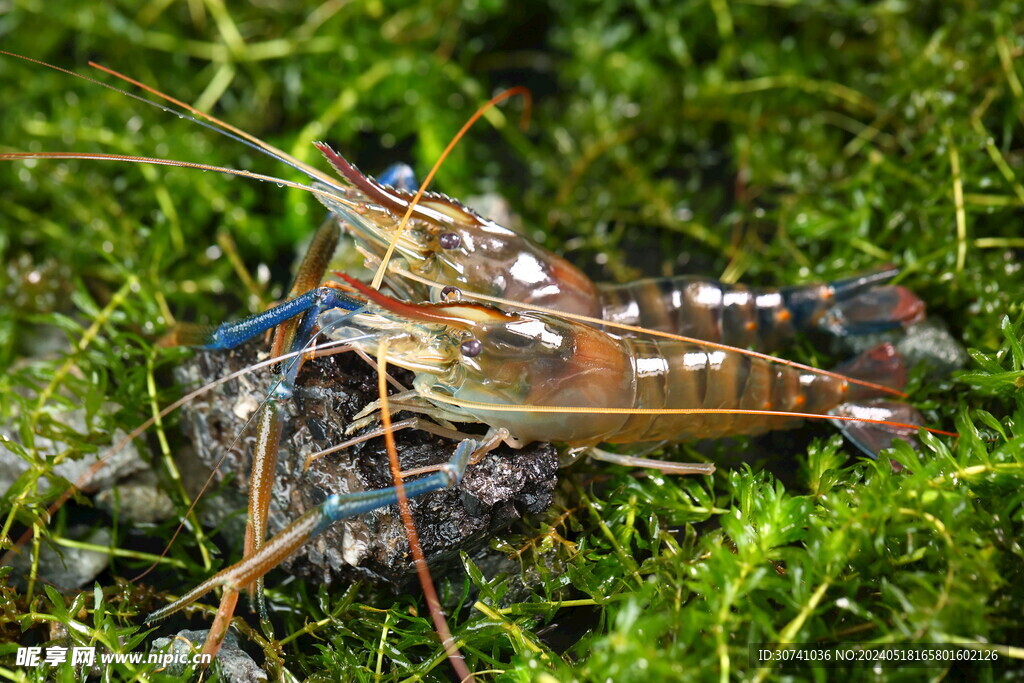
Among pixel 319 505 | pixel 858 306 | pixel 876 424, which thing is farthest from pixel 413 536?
pixel 858 306

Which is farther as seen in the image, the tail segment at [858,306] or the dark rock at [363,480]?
the tail segment at [858,306]

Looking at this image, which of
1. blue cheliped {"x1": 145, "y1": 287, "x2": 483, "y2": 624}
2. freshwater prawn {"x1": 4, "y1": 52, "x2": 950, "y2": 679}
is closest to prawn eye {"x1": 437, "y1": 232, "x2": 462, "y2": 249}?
freshwater prawn {"x1": 4, "y1": 52, "x2": 950, "y2": 679}

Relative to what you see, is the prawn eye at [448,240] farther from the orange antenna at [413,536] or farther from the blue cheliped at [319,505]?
the orange antenna at [413,536]

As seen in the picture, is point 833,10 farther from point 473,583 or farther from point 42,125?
point 42,125

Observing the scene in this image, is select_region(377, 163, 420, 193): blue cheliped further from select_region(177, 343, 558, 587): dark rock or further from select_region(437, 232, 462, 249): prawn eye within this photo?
select_region(177, 343, 558, 587): dark rock

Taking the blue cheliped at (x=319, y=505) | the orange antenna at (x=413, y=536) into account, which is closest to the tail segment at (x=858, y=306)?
the blue cheliped at (x=319, y=505)

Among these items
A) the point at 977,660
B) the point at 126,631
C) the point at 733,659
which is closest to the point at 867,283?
the point at 977,660
